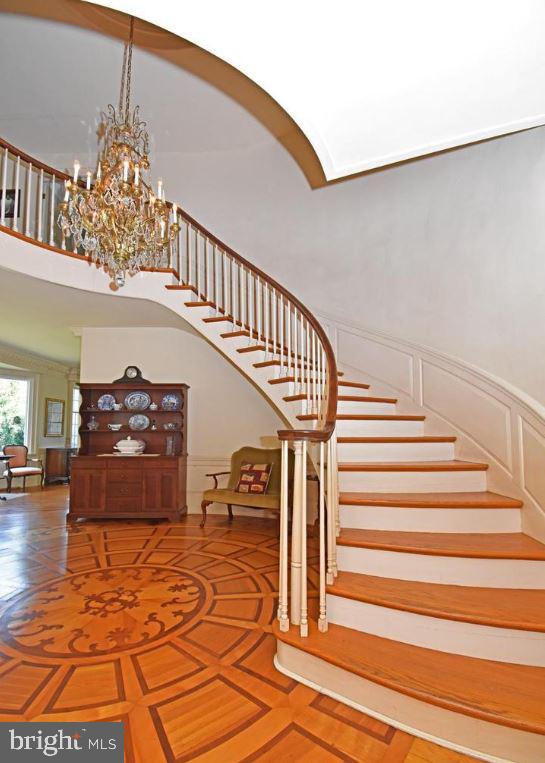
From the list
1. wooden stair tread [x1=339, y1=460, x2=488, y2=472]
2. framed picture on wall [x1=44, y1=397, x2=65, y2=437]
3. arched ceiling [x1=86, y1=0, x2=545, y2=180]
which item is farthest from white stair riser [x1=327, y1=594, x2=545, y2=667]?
framed picture on wall [x1=44, y1=397, x2=65, y2=437]

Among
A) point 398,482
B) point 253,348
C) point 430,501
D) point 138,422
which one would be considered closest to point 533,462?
point 430,501

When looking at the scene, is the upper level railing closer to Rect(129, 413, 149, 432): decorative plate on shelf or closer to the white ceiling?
the white ceiling

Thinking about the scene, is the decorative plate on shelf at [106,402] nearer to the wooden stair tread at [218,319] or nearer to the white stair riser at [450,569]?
the wooden stair tread at [218,319]

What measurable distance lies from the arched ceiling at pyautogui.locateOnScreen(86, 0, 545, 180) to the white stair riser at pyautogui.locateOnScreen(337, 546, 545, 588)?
2198 mm

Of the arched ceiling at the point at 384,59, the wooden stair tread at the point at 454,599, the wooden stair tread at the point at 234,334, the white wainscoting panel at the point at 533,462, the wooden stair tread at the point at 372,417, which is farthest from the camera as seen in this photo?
the wooden stair tread at the point at 234,334

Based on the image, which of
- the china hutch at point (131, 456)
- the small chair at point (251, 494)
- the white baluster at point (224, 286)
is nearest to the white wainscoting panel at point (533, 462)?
the small chair at point (251, 494)

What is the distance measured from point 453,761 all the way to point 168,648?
1367 millimetres

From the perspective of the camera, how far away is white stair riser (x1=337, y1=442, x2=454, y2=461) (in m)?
2.99

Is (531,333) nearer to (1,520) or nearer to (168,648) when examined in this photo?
(168,648)

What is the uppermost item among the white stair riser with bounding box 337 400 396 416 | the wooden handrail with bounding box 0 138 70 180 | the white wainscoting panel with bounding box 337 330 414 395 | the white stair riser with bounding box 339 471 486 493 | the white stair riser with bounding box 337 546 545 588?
the wooden handrail with bounding box 0 138 70 180

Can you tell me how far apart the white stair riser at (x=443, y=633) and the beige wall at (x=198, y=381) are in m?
3.58

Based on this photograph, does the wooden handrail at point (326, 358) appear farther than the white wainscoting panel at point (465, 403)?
Result: No

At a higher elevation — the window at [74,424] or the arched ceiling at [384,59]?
the arched ceiling at [384,59]

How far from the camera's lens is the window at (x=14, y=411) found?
823 centimetres
